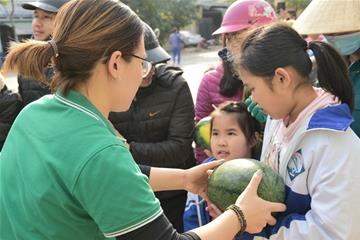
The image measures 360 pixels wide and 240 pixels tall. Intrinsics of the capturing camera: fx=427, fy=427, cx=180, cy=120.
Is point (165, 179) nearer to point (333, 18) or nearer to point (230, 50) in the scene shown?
point (230, 50)

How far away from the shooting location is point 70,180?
1471 mm

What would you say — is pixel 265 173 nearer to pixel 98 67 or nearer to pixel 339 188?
pixel 339 188

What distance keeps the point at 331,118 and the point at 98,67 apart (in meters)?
1.09

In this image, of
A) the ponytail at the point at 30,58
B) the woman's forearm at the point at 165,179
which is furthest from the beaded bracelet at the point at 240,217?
the ponytail at the point at 30,58

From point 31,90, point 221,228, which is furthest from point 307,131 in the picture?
point 31,90

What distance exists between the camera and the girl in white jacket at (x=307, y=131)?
189 centimetres

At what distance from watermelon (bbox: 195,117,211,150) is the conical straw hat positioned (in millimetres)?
967

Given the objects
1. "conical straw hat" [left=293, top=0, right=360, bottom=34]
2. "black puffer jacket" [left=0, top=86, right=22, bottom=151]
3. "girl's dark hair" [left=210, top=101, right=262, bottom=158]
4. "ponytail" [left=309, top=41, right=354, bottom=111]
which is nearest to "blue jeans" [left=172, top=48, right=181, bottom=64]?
"black puffer jacket" [left=0, top=86, right=22, bottom=151]

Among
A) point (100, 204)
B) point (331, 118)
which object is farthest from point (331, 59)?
point (100, 204)

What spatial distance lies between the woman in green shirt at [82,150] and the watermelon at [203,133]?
1362mm

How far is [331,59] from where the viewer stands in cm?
211

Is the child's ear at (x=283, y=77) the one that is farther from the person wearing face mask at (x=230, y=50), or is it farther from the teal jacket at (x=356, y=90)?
the person wearing face mask at (x=230, y=50)

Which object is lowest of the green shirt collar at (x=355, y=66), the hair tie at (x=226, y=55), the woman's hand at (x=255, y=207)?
the woman's hand at (x=255, y=207)

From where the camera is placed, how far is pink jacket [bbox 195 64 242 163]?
11.5ft
